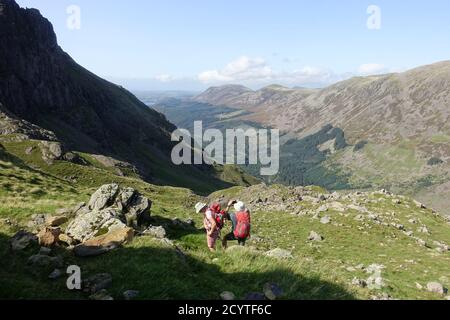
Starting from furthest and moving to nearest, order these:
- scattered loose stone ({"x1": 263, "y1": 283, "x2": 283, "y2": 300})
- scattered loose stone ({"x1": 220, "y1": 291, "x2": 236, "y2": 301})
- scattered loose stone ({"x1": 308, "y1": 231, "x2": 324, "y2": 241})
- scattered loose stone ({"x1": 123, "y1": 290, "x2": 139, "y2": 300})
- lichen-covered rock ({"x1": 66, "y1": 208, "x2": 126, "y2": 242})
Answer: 1. scattered loose stone ({"x1": 308, "y1": 231, "x2": 324, "y2": 241})
2. lichen-covered rock ({"x1": 66, "y1": 208, "x2": 126, "y2": 242})
3. scattered loose stone ({"x1": 263, "y1": 283, "x2": 283, "y2": 300})
4. scattered loose stone ({"x1": 220, "y1": 291, "x2": 236, "y2": 301})
5. scattered loose stone ({"x1": 123, "y1": 290, "x2": 139, "y2": 300})

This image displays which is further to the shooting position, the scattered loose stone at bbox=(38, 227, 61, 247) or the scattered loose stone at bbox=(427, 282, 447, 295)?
the scattered loose stone at bbox=(427, 282, 447, 295)

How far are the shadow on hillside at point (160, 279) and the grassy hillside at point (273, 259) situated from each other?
36 mm

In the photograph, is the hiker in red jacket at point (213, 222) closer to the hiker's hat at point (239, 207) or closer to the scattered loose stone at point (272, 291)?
the hiker's hat at point (239, 207)

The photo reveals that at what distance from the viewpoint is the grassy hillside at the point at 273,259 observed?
45.4 ft

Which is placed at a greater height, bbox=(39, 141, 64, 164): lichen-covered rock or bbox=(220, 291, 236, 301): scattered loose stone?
bbox=(220, 291, 236, 301): scattered loose stone

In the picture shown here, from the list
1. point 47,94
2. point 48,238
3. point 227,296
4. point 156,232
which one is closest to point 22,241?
point 48,238

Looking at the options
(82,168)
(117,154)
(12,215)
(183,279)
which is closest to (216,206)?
(183,279)

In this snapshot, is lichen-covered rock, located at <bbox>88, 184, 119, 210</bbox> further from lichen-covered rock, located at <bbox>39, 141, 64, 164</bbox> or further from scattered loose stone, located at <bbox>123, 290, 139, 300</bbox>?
lichen-covered rock, located at <bbox>39, 141, 64, 164</bbox>

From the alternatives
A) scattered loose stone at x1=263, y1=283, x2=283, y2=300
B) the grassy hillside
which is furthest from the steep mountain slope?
scattered loose stone at x1=263, y1=283, x2=283, y2=300

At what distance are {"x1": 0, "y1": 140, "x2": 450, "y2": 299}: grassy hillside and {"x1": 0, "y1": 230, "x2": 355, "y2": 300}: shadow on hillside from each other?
4cm

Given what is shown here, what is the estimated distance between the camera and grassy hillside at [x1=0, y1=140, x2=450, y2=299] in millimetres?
13836

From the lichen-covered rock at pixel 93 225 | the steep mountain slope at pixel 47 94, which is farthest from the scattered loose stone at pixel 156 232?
the steep mountain slope at pixel 47 94

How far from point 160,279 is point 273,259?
17.1 ft
